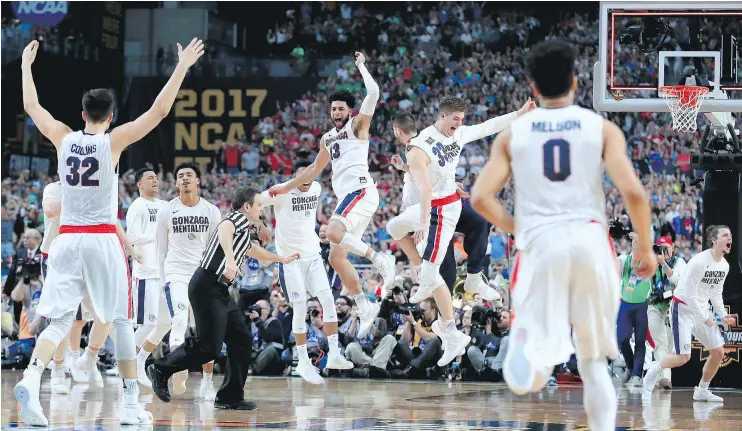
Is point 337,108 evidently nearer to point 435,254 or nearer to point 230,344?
point 435,254

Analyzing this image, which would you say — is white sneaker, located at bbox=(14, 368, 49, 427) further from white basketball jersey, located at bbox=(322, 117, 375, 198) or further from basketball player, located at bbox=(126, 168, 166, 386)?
basketball player, located at bbox=(126, 168, 166, 386)

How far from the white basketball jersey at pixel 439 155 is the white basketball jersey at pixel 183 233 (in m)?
2.94

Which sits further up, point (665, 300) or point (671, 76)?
point (671, 76)

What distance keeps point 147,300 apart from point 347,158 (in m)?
3.92

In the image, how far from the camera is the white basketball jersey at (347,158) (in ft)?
42.2

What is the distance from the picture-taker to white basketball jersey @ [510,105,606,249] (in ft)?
21.4

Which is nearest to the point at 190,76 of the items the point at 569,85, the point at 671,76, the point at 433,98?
the point at 433,98

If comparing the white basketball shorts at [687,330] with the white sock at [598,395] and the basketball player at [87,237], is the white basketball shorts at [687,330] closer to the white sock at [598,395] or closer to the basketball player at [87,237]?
the basketball player at [87,237]

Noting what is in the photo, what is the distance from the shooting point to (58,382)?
14328mm

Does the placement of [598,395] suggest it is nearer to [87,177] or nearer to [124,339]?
[124,339]

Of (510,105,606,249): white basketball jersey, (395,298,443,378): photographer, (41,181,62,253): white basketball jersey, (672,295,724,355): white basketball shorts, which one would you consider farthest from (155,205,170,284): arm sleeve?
(510,105,606,249): white basketball jersey

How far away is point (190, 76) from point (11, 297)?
14665mm

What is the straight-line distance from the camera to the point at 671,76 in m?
15.5

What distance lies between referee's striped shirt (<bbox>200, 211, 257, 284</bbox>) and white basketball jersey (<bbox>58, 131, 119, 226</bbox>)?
6.42 ft
